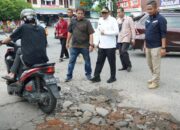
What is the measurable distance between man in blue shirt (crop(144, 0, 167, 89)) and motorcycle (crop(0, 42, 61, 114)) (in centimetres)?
237

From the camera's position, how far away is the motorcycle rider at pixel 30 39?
6.57 meters

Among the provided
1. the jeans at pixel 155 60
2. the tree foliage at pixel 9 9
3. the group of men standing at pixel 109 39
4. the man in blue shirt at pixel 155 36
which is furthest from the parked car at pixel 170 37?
the tree foliage at pixel 9 9

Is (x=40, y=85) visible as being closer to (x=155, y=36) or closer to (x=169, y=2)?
(x=155, y=36)

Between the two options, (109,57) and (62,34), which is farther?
(62,34)

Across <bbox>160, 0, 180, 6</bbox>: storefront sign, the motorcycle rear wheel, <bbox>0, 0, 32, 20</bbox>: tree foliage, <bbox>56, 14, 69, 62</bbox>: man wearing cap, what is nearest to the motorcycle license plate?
the motorcycle rear wheel

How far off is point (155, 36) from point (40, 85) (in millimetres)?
2734

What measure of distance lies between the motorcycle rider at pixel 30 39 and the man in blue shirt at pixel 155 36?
92.8 inches

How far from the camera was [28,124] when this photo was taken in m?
5.93

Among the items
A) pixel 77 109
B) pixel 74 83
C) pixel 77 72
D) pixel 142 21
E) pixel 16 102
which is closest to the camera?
pixel 77 109

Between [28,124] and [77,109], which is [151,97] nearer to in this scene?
[77,109]

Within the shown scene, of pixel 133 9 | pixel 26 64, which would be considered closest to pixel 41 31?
pixel 26 64

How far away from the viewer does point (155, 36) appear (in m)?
7.86

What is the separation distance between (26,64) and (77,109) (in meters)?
1.19

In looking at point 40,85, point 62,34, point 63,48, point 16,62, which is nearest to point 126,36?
point 62,34
